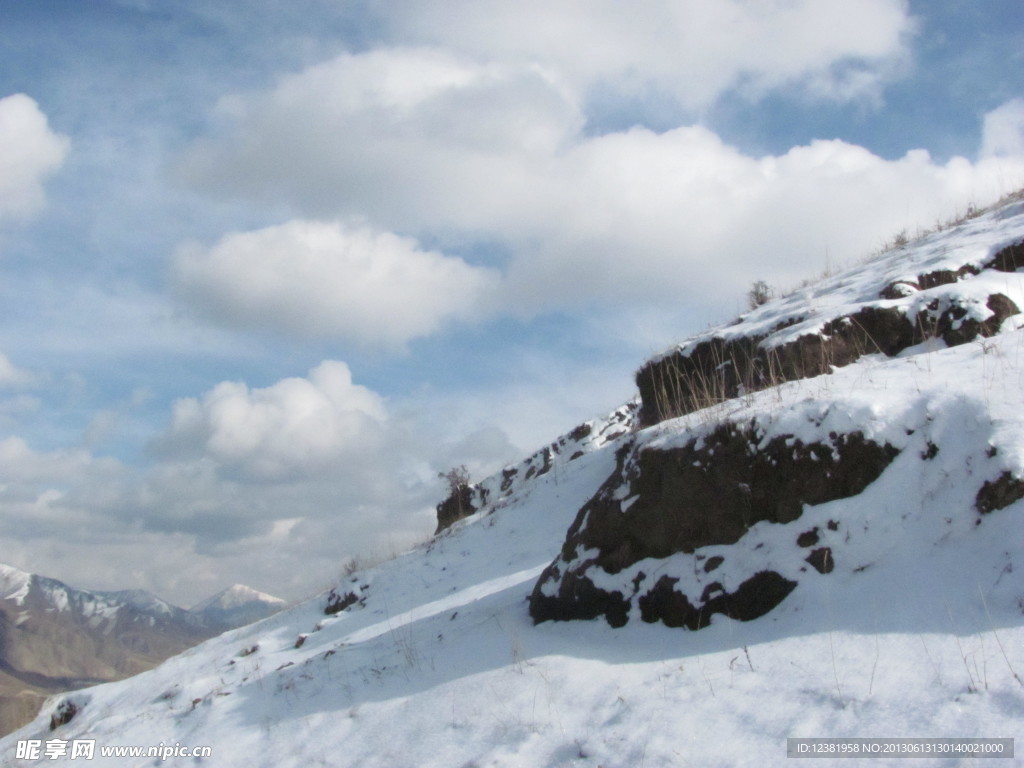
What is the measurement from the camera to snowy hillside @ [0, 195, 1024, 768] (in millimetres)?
4223

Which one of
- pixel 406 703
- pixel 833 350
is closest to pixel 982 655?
pixel 406 703

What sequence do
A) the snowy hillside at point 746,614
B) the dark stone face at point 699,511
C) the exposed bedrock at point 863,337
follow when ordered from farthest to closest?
the exposed bedrock at point 863,337, the dark stone face at point 699,511, the snowy hillside at point 746,614

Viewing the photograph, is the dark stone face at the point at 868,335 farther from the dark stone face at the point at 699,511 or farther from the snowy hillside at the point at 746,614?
the dark stone face at the point at 699,511

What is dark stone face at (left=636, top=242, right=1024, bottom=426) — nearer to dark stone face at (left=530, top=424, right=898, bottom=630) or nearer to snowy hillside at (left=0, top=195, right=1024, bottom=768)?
snowy hillside at (left=0, top=195, right=1024, bottom=768)

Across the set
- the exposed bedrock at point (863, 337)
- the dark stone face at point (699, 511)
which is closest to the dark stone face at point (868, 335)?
the exposed bedrock at point (863, 337)

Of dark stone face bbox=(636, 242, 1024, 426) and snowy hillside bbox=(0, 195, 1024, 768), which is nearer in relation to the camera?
snowy hillside bbox=(0, 195, 1024, 768)

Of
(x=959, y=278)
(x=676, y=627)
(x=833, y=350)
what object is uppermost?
(x=959, y=278)

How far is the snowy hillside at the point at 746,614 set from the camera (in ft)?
13.9

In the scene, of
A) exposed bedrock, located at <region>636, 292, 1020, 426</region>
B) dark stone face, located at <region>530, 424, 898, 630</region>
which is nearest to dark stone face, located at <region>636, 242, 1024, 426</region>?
exposed bedrock, located at <region>636, 292, 1020, 426</region>

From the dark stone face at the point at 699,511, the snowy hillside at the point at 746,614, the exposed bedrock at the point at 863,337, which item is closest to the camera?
the snowy hillside at the point at 746,614

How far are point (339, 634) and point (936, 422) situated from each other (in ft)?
26.3

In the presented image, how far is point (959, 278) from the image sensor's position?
32.9ft

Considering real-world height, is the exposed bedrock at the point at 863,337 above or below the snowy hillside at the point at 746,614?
above

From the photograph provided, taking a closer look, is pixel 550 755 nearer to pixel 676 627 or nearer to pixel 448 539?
A: pixel 676 627
